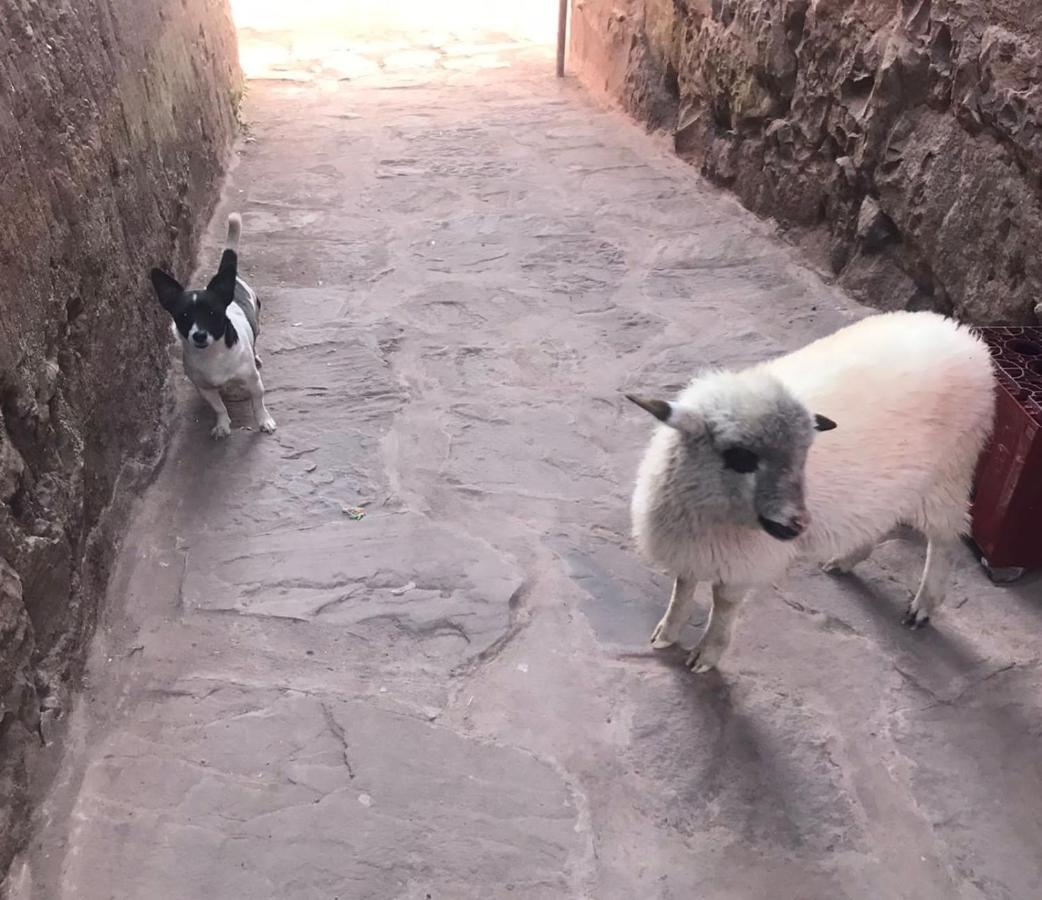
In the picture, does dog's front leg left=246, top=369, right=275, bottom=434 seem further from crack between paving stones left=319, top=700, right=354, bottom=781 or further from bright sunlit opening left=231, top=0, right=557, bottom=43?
bright sunlit opening left=231, top=0, right=557, bottom=43

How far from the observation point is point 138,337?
11.4 ft

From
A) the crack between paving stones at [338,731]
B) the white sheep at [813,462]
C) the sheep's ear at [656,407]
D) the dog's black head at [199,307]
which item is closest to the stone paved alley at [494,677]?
the crack between paving stones at [338,731]

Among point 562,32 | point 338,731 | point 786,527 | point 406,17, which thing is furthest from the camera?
point 406,17

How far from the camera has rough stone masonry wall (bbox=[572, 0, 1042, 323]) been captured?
3434mm

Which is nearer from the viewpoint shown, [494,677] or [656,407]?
[656,407]

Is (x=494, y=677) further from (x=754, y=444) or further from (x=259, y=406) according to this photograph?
(x=259, y=406)

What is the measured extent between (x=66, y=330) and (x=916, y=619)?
9.25ft

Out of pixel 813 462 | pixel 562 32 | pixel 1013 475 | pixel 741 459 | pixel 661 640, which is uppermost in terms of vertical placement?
pixel 741 459

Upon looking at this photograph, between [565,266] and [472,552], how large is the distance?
2.37m

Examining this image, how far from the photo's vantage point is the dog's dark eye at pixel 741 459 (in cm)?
223

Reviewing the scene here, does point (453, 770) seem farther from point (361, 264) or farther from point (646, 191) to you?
point (646, 191)

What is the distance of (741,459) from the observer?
2242 millimetres

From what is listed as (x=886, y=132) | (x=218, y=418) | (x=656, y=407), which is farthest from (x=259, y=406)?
(x=886, y=132)

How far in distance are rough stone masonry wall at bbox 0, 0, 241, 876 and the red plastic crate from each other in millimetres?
2839
